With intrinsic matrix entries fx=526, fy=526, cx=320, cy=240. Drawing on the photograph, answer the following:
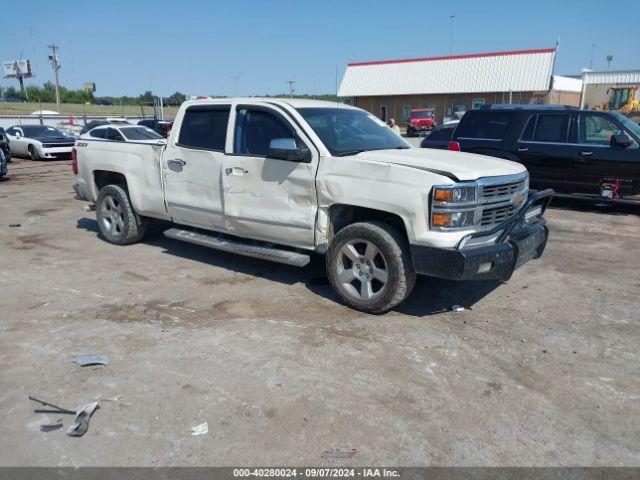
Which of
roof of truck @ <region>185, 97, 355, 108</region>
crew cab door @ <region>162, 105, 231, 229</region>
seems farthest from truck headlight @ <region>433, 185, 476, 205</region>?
crew cab door @ <region>162, 105, 231, 229</region>

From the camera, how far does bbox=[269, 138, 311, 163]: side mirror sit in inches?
198

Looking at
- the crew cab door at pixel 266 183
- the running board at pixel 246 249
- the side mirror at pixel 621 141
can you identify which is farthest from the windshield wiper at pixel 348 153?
the side mirror at pixel 621 141

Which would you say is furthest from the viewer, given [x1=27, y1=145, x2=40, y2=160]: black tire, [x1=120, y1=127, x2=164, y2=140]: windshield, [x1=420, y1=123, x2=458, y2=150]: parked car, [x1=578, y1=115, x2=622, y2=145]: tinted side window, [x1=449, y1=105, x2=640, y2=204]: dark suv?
[x1=27, y1=145, x2=40, y2=160]: black tire

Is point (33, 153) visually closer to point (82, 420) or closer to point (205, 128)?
point (205, 128)

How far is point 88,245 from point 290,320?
4.13 m

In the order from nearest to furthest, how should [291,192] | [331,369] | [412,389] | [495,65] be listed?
[412,389] < [331,369] < [291,192] < [495,65]

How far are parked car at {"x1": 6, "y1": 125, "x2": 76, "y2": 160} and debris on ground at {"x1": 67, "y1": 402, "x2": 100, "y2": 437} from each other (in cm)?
1920

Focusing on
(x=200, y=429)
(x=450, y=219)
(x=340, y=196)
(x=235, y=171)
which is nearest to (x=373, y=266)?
(x=340, y=196)

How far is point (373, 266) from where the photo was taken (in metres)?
4.83

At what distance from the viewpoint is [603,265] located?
6.53m

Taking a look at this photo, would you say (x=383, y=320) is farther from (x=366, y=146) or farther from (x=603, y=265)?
(x=603, y=265)

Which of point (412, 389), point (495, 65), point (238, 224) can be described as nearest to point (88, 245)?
point (238, 224)

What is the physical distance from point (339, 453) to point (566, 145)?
8.16 meters

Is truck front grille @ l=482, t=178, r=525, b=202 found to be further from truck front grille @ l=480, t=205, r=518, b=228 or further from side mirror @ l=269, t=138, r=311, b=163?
side mirror @ l=269, t=138, r=311, b=163
